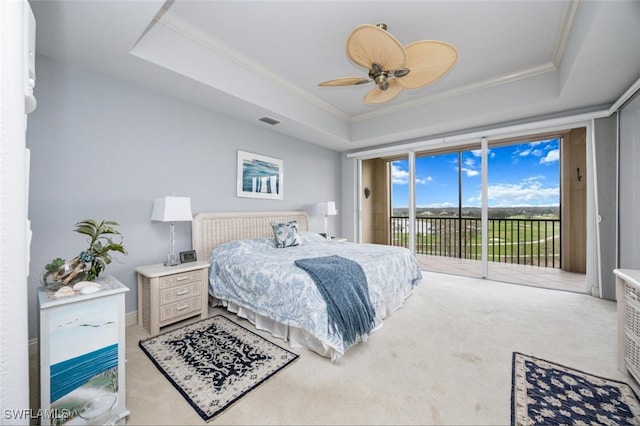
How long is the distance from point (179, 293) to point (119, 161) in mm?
1524

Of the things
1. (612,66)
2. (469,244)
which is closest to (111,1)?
(612,66)

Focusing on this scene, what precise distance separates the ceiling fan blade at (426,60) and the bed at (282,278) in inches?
72.0

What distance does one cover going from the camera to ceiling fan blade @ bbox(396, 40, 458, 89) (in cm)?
191

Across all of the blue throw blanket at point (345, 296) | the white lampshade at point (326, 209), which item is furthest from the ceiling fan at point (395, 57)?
the white lampshade at point (326, 209)

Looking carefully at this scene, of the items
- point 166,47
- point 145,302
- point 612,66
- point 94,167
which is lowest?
point 145,302

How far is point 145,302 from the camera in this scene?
2586 millimetres

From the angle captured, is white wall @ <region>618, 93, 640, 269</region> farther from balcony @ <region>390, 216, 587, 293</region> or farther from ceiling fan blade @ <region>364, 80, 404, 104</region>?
ceiling fan blade @ <region>364, 80, 404, 104</region>

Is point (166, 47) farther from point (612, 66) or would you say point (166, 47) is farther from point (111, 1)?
point (612, 66)

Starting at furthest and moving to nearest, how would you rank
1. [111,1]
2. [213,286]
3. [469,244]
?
[469,244]
[213,286]
[111,1]

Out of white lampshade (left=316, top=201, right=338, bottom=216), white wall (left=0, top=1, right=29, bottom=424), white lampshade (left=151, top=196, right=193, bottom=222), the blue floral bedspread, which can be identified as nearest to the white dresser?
white wall (left=0, top=1, right=29, bottom=424)

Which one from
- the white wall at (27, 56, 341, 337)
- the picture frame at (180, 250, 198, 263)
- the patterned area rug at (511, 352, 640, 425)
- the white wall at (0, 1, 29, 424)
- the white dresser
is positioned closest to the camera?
the white wall at (0, 1, 29, 424)

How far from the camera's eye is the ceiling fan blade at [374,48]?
1.77 m

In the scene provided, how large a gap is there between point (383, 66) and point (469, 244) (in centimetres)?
437

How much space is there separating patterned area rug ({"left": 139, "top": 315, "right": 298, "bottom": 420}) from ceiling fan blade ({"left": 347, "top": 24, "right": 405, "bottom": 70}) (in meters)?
2.49
